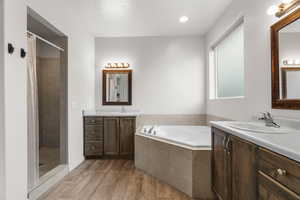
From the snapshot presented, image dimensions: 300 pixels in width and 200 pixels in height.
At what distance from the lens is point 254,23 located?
2.24m

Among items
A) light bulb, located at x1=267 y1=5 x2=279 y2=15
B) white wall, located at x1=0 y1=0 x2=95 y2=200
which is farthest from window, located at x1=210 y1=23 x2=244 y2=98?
white wall, located at x1=0 y1=0 x2=95 y2=200

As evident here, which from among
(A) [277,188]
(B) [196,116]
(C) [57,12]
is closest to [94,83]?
(C) [57,12]

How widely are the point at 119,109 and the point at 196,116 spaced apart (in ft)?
5.85

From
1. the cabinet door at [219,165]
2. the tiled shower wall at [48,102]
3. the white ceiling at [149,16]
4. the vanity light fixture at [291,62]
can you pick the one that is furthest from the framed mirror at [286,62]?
the tiled shower wall at [48,102]

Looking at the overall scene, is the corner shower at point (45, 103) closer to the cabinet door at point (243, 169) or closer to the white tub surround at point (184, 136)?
the white tub surround at point (184, 136)

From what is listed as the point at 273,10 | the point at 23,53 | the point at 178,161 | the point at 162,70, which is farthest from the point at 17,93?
the point at 162,70

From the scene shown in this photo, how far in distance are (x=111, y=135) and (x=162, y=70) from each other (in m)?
1.86

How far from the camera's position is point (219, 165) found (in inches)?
74.2

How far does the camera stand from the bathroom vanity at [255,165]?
888 mm

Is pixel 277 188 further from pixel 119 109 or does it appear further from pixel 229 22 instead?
pixel 119 109

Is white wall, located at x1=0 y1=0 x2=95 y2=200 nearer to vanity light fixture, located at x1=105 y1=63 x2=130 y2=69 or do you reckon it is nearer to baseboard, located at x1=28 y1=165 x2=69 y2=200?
baseboard, located at x1=28 y1=165 x2=69 y2=200

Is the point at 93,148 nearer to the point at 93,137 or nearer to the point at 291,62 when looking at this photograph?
the point at 93,137

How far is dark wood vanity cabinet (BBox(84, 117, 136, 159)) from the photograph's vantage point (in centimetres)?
378

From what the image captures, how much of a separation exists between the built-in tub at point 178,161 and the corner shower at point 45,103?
128 centimetres
